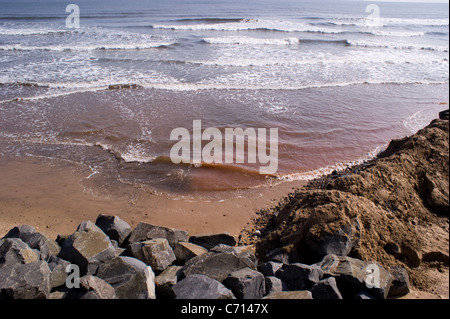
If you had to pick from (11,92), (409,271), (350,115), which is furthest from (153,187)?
(11,92)

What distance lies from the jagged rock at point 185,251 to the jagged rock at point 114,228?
1.00 meters

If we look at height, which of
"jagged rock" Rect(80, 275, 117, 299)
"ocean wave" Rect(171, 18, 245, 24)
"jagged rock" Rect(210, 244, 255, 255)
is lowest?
"jagged rock" Rect(210, 244, 255, 255)

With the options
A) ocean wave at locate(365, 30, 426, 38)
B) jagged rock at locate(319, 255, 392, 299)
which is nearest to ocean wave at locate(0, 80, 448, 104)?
jagged rock at locate(319, 255, 392, 299)

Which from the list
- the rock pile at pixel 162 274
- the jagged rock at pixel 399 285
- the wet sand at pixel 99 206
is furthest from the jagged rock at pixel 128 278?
the jagged rock at pixel 399 285

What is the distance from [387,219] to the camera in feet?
15.6

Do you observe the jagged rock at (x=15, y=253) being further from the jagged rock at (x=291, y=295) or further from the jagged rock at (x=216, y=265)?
the jagged rock at (x=291, y=295)

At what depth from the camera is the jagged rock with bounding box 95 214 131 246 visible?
5.15 metres

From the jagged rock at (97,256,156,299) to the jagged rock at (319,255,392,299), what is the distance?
2146mm

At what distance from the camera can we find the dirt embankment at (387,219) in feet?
14.6

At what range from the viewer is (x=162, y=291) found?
3930mm

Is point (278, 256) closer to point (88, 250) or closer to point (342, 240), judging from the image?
point (342, 240)

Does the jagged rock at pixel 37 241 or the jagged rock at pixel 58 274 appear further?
the jagged rock at pixel 37 241

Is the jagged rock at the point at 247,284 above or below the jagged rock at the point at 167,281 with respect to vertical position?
above

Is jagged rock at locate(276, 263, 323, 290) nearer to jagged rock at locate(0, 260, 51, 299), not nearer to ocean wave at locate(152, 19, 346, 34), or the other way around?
jagged rock at locate(0, 260, 51, 299)
